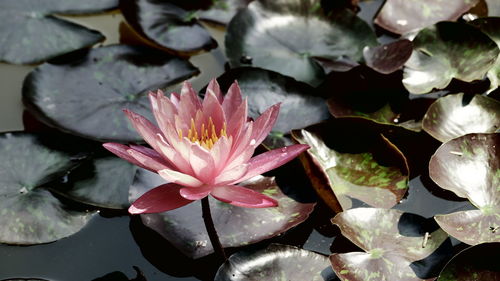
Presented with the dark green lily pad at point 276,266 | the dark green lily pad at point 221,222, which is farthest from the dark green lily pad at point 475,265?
the dark green lily pad at point 221,222

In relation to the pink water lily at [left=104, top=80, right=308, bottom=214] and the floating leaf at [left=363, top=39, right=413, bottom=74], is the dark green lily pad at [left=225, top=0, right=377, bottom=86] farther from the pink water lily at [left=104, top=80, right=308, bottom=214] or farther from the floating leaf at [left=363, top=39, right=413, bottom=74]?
the pink water lily at [left=104, top=80, right=308, bottom=214]

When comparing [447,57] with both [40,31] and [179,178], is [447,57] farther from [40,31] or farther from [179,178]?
[40,31]

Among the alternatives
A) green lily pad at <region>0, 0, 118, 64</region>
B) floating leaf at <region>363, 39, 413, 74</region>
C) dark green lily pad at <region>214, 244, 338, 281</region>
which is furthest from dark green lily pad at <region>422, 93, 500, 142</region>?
green lily pad at <region>0, 0, 118, 64</region>

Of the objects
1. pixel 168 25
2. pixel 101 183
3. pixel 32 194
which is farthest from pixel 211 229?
pixel 168 25

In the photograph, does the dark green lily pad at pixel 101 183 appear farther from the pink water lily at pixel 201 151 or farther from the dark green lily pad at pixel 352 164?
the dark green lily pad at pixel 352 164

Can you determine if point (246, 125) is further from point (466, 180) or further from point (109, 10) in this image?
point (109, 10)
